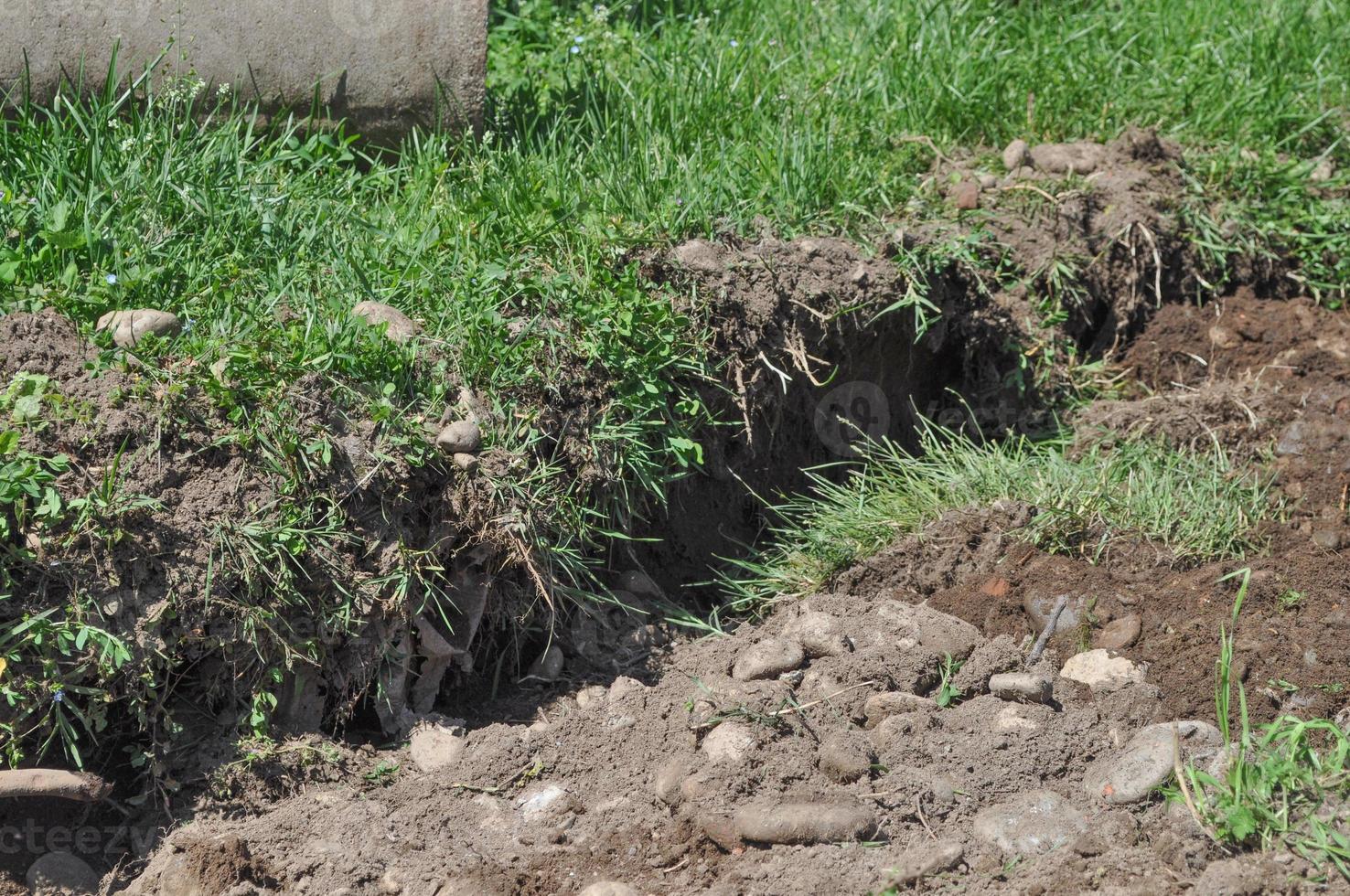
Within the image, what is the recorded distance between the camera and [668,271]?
10.9 ft

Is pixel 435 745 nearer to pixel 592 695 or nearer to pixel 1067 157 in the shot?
pixel 592 695

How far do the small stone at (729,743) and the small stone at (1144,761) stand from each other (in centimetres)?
64

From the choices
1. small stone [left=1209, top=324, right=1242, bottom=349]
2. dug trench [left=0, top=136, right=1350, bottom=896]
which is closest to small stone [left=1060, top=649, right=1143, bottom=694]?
dug trench [left=0, top=136, right=1350, bottom=896]

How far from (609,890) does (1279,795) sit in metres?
1.17

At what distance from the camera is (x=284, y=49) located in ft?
12.0

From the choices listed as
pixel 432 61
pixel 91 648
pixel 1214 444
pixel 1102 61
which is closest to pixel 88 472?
pixel 91 648

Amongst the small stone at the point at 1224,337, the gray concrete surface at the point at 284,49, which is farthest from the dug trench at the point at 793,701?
the gray concrete surface at the point at 284,49

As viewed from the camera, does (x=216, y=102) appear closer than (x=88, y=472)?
No

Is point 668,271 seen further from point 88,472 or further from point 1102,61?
point 1102,61

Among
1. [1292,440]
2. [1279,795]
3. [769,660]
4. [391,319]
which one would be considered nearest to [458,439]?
[391,319]

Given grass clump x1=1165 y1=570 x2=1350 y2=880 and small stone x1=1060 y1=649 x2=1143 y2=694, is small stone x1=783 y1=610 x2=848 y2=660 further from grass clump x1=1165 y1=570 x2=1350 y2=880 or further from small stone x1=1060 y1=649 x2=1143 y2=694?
grass clump x1=1165 y1=570 x2=1350 y2=880

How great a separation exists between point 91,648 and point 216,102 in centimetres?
175

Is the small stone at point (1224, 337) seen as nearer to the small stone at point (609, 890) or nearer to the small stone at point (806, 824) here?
the small stone at point (806, 824)

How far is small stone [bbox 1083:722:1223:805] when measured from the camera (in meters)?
2.43
